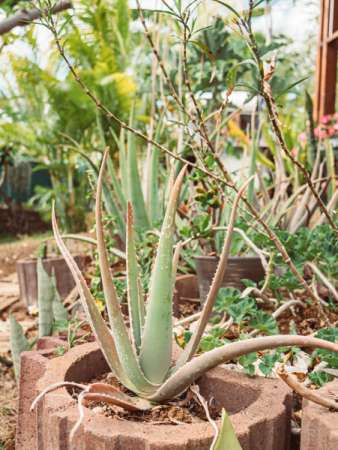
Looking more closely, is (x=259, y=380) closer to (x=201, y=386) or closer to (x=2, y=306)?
(x=201, y=386)

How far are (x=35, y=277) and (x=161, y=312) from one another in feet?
7.25

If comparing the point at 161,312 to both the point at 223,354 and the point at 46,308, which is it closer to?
the point at 223,354

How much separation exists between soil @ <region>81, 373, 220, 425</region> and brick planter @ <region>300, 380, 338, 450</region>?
206mm

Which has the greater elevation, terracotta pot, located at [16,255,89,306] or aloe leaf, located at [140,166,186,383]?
→ aloe leaf, located at [140,166,186,383]

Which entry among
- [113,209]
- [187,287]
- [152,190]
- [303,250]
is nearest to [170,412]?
[303,250]

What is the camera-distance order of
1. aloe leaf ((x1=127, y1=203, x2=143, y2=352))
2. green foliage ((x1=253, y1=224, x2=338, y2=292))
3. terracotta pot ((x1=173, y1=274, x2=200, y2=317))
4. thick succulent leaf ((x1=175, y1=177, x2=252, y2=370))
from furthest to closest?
terracotta pot ((x1=173, y1=274, x2=200, y2=317)), green foliage ((x1=253, y1=224, x2=338, y2=292)), aloe leaf ((x1=127, y1=203, x2=143, y2=352)), thick succulent leaf ((x1=175, y1=177, x2=252, y2=370))

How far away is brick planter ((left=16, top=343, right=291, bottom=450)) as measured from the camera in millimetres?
844

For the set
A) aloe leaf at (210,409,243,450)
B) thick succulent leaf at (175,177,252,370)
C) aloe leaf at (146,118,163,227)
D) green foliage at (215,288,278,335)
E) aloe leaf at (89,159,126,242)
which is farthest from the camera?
aloe leaf at (146,118,163,227)

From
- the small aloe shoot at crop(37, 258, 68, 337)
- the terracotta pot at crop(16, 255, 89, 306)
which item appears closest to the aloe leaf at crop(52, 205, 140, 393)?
the small aloe shoot at crop(37, 258, 68, 337)

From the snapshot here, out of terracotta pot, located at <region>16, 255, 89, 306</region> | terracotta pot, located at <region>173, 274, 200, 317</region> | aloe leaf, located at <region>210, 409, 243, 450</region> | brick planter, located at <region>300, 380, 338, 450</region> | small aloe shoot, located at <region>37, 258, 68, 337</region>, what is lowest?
terracotta pot, located at <region>16, 255, 89, 306</region>

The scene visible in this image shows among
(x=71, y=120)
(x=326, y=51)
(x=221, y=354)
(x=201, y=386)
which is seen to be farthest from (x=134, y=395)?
(x=71, y=120)

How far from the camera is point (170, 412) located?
3.26 ft

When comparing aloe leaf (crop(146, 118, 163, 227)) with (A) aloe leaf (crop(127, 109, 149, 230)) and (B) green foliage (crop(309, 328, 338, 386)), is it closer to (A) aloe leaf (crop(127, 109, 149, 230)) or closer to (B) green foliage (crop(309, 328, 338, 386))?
(A) aloe leaf (crop(127, 109, 149, 230))

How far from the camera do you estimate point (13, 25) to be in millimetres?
2969
